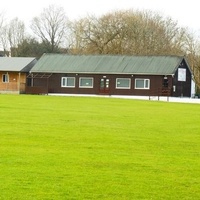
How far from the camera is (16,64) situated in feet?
222

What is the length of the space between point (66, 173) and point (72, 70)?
178 feet

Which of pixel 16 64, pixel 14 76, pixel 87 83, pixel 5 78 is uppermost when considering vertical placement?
pixel 16 64

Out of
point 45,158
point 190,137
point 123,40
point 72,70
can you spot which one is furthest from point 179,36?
point 45,158

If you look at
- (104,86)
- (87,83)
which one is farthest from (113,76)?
(87,83)

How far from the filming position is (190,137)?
18047mm

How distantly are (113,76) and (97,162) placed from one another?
51403 millimetres

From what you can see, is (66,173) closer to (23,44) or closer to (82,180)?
(82,180)

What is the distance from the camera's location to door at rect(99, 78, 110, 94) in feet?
209

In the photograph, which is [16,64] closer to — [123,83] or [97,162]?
[123,83]

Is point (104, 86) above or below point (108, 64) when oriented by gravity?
below

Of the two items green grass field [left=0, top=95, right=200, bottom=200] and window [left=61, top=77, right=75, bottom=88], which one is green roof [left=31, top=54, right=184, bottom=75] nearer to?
window [left=61, top=77, right=75, bottom=88]

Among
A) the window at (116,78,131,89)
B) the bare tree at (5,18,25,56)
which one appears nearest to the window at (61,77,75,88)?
the window at (116,78,131,89)

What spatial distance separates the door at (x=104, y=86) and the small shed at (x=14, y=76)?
363 inches

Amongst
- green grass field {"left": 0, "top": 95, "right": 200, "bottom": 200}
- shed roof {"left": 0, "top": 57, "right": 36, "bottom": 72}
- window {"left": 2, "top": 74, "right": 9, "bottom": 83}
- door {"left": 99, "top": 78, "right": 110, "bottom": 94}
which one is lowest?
green grass field {"left": 0, "top": 95, "right": 200, "bottom": 200}
